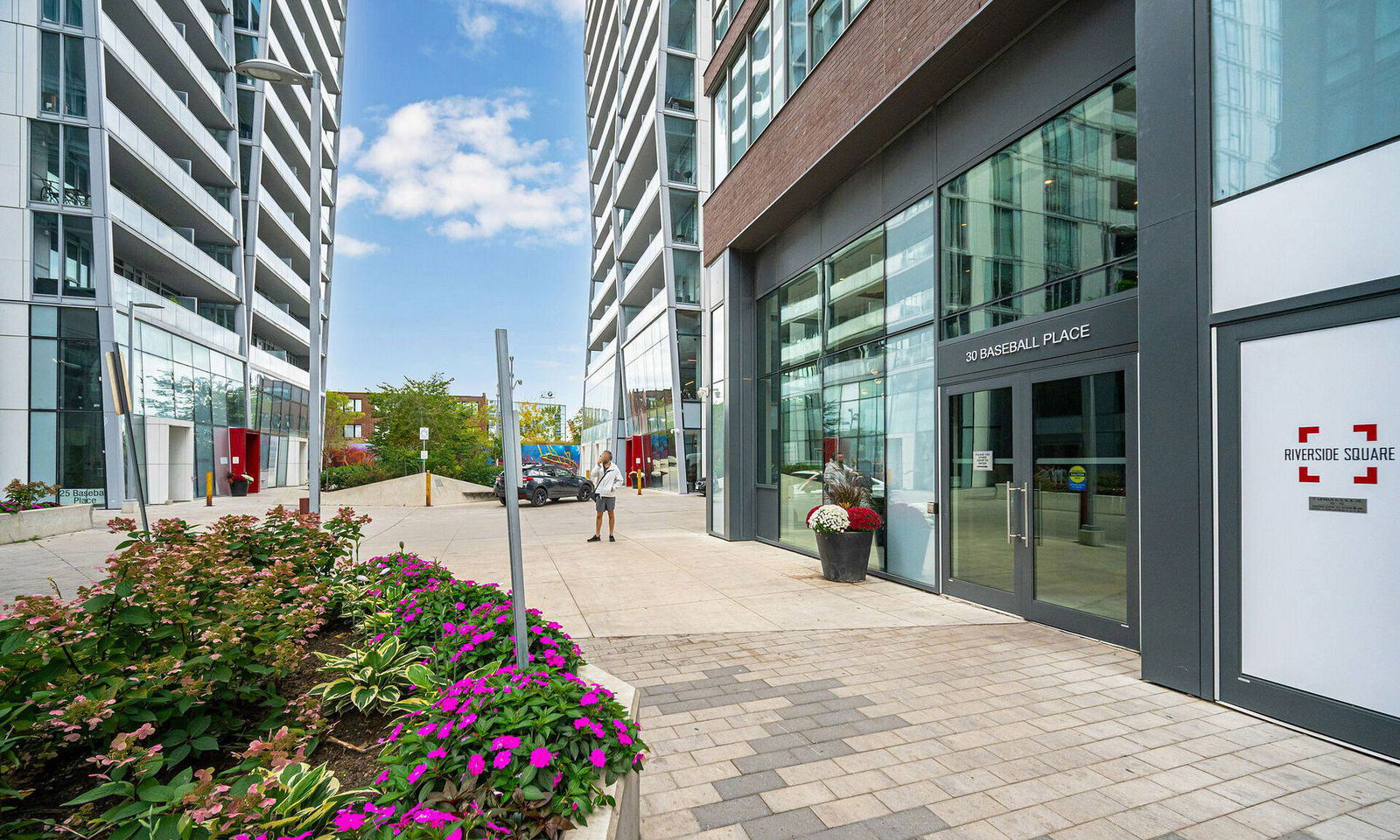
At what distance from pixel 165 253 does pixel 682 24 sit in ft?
87.4

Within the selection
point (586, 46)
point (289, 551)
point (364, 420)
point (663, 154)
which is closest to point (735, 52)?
point (289, 551)

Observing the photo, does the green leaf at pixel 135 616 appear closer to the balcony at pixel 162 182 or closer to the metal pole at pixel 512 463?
the metal pole at pixel 512 463

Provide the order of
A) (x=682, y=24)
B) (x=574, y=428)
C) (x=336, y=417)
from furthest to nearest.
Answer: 1. (x=574, y=428)
2. (x=336, y=417)
3. (x=682, y=24)

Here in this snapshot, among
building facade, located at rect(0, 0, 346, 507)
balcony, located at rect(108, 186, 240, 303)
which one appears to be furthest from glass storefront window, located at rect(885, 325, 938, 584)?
balcony, located at rect(108, 186, 240, 303)

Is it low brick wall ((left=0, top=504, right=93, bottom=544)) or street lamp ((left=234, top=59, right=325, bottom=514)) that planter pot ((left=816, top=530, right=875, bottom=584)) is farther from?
low brick wall ((left=0, top=504, right=93, bottom=544))

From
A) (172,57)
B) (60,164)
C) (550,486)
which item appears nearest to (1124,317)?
(550,486)

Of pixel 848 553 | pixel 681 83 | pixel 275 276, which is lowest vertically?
pixel 848 553

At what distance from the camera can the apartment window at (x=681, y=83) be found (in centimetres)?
3531

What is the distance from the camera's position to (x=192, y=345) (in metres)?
29.4

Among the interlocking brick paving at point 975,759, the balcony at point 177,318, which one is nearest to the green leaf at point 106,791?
the interlocking brick paving at point 975,759

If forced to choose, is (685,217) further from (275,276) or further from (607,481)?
(607,481)

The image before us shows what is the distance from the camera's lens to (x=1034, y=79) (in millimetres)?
7090

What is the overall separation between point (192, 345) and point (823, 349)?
98.5 feet

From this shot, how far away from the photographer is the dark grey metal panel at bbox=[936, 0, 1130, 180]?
624 centimetres
